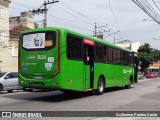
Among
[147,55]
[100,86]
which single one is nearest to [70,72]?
[100,86]

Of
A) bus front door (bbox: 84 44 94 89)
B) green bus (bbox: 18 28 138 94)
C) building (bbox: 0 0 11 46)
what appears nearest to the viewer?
green bus (bbox: 18 28 138 94)

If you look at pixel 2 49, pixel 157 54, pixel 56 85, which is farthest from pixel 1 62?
pixel 157 54

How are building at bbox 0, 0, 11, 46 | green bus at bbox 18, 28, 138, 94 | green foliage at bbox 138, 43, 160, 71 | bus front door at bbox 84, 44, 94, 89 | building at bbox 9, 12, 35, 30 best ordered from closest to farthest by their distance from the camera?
1. green bus at bbox 18, 28, 138, 94
2. bus front door at bbox 84, 44, 94, 89
3. building at bbox 0, 0, 11, 46
4. building at bbox 9, 12, 35, 30
5. green foliage at bbox 138, 43, 160, 71

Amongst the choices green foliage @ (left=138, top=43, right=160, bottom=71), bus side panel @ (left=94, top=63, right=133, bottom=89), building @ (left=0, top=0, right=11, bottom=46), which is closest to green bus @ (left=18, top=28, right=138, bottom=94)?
bus side panel @ (left=94, top=63, right=133, bottom=89)

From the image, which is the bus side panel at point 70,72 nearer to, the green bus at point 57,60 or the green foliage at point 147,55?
the green bus at point 57,60

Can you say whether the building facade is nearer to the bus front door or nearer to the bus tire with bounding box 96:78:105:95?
the bus tire with bounding box 96:78:105:95

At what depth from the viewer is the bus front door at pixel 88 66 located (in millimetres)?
17625

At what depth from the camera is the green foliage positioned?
264ft

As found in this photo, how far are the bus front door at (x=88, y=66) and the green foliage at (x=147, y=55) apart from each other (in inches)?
2473

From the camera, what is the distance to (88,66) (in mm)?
17953

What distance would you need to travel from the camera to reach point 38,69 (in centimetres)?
1560

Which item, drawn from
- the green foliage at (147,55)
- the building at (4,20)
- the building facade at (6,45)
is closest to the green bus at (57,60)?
the building facade at (6,45)

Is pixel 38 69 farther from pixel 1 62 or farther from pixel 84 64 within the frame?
pixel 1 62

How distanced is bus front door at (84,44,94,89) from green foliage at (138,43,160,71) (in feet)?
206
